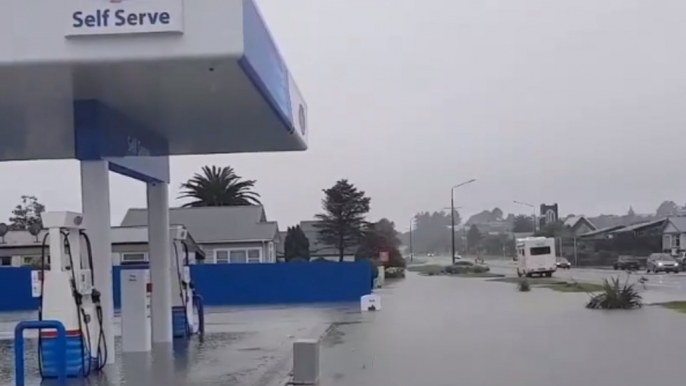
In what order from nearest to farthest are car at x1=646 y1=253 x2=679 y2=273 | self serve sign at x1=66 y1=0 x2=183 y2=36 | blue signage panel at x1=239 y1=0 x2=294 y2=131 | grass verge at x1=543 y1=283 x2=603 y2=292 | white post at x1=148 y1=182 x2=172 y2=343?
self serve sign at x1=66 y1=0 x2=183 y2=36
blue signage panel at x1=239 y1=0 x2=294 y2=131
white post at x1=148 y1=182 x2=172 y2=343
grass verge at x1=543 y1=283 x2=603 y2=292
car at x1=646 y1=253 x2=679 y2=273

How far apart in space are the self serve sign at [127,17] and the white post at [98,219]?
170 inches

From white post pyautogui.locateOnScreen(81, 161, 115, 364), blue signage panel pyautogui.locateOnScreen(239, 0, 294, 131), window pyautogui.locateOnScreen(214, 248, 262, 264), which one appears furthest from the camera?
window pyautogui.locateOnScreen(214, 248, 262, 264)

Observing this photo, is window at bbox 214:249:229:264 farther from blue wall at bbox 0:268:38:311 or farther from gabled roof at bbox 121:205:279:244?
blue wall at bbox 0:268:38:311

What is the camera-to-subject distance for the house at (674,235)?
297 ft

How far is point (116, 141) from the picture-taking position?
16.1 m

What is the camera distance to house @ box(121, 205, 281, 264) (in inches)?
2452

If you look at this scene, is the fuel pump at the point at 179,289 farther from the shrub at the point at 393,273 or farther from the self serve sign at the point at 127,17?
the shrub at the point at 393,273

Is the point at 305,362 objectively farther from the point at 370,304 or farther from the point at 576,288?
the point at 576,288

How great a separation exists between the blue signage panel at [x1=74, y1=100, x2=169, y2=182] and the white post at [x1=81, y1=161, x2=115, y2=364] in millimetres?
246

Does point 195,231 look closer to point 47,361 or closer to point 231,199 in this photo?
point 231,199

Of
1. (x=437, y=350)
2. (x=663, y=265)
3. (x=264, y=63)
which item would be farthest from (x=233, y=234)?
(x=264, y=63)

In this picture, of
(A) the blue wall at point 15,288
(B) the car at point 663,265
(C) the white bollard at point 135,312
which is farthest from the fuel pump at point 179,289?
(B) the car at point 663,265

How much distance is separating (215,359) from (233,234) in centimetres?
4619

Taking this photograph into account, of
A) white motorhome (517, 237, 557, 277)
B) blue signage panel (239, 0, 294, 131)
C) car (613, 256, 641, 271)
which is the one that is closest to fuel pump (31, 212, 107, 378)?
blue signage panel (239, 0, 294, 131)
